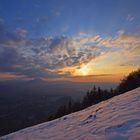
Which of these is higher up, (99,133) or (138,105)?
(138,105)

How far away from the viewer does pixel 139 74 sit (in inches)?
991

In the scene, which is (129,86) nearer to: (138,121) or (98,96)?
(98,96)

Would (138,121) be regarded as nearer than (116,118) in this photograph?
Yes

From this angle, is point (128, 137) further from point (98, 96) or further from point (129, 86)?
point (98, 96)

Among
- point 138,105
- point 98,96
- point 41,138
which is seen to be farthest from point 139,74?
point 41,138

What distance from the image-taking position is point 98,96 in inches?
1286

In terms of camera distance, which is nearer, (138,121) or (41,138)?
(138,121)

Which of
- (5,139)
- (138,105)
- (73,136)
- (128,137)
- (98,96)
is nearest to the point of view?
(128,137)

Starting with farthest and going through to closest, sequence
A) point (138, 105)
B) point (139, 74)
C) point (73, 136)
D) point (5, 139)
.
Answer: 1. point (139, 74)
2. point (5, 139)
3. point (138, 105)
4. point (73, 136)

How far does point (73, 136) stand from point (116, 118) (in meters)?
1.76

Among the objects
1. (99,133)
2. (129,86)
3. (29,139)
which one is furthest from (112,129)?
(129,86)

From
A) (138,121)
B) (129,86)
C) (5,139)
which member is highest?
(129,86)

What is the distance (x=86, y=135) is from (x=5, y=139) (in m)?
6.46

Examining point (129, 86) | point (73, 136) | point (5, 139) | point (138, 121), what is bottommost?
point (5, 139)
